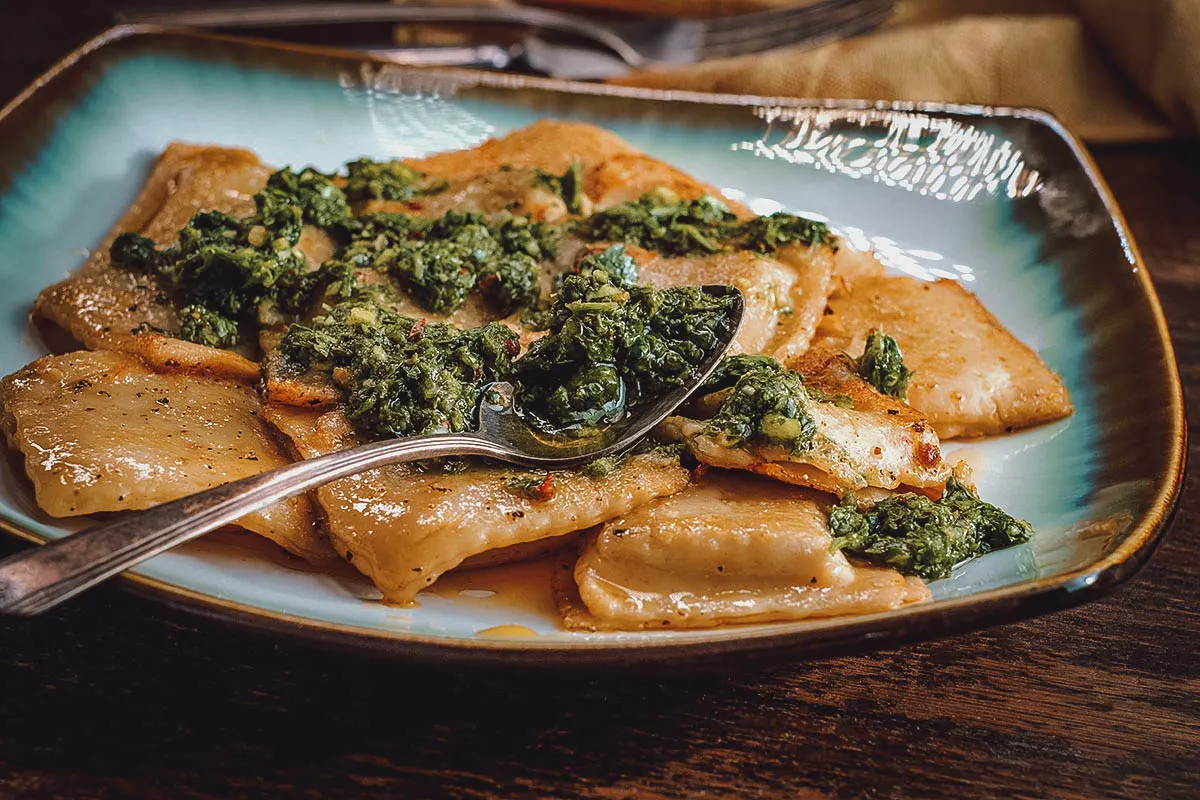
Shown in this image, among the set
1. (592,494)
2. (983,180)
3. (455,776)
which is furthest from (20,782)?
(983,180)

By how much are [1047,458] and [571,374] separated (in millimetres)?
1829

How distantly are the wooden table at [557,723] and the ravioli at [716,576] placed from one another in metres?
0.22

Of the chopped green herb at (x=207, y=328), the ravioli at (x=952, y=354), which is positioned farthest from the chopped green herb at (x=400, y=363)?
the ravioli at (x=952, y=354)

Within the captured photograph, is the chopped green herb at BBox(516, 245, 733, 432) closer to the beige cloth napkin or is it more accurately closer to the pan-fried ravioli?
the pan-fried ravioli

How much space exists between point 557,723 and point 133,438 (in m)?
1.53

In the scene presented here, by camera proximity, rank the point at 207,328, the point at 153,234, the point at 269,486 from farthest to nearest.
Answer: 1. the point at 153,234
2. the point at 207,328
3. the point at 269,486

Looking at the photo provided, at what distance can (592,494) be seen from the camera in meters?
3.02

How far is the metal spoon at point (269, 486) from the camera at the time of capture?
2.26 meters

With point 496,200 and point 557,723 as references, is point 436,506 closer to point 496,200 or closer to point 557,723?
point 557,723

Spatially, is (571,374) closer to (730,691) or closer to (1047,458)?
(730,691)

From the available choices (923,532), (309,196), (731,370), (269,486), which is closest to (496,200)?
(309,196)

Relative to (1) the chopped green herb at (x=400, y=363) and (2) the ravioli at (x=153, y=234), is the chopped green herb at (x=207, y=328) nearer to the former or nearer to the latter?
(2) the ravioli at (x=153, y=234)

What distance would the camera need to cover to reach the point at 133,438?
120 inches

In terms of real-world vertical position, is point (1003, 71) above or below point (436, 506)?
above
